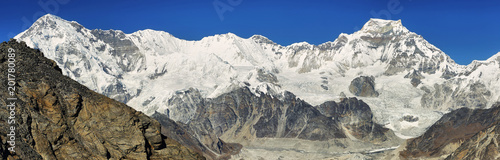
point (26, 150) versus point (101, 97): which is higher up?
point (101, 97)

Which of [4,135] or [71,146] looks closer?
[4,135]

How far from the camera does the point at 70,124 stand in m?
51.8

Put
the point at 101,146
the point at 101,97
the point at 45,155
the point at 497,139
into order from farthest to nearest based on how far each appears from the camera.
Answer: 1. the point at 497,139
2. the point at 101,97
3. the point at 101,146
4. the point at 45,155

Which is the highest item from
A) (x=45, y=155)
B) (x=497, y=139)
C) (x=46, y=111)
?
(x=497, y=139)

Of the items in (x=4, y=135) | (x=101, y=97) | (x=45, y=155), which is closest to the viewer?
(x=4, y=135)

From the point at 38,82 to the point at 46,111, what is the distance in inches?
137

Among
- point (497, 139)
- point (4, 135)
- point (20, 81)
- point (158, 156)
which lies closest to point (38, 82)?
point (20, 81)

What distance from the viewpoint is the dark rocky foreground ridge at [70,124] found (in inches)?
1908

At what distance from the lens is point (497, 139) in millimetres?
198125

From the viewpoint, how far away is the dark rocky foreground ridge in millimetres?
48469

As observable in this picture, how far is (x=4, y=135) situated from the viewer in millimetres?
45188

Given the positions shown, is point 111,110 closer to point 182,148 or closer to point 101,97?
point 101,97

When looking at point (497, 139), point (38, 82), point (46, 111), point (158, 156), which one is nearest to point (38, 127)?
point (46, 111)

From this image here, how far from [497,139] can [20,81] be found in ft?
586
